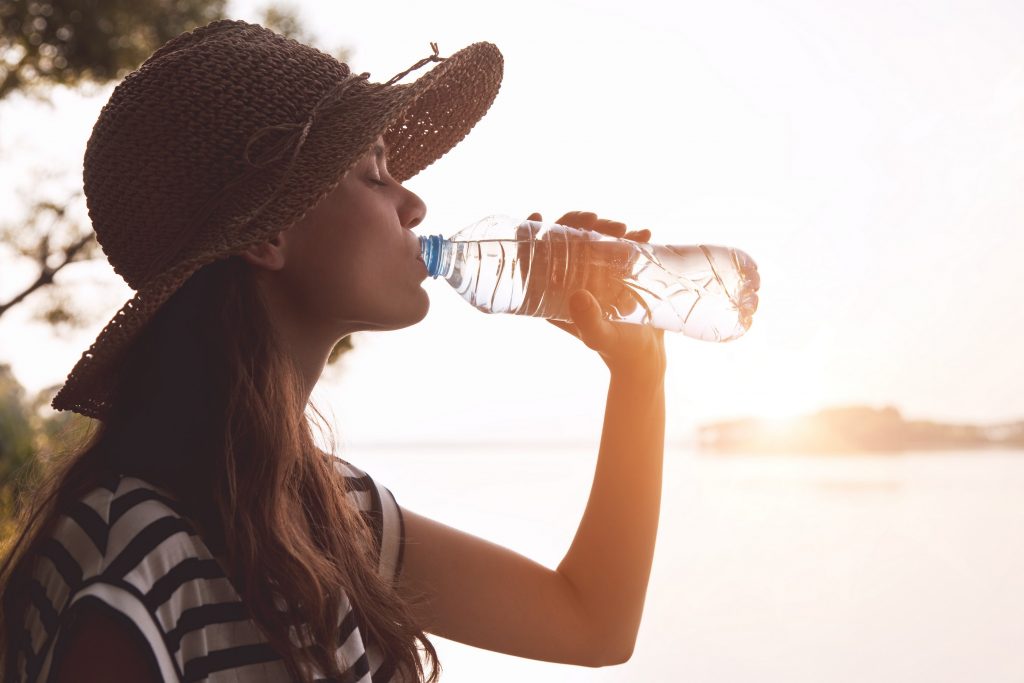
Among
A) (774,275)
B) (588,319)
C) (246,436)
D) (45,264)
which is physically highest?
(45,264)

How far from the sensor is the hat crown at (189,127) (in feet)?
2.22

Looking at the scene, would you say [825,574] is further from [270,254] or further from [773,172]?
[270,254]

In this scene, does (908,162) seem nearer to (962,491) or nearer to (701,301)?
(962,491)

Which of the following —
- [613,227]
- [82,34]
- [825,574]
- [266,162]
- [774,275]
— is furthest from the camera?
[825,574]

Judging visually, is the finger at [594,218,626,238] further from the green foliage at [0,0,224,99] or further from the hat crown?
the green foliage at [0,0,224,99]

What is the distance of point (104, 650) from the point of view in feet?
1.79

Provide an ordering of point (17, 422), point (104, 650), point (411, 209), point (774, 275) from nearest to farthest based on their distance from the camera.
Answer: point (104, 650)
point (411, 209)
point (774, 275)
point (17, 422)

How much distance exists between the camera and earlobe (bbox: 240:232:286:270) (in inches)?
29.0

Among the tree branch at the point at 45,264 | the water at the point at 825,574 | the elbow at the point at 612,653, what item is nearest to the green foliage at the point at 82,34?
the tree branch at the point at 45,264

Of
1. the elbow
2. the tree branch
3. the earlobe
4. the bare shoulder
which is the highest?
the tree branch

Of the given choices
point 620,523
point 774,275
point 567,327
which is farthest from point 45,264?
point 620,523

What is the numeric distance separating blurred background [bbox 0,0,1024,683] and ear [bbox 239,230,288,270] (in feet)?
4.95

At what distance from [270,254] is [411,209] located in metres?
0.13

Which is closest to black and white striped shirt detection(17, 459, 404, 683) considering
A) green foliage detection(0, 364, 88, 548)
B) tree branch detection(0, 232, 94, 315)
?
green foliage detection(0, 364, 88, 548)
